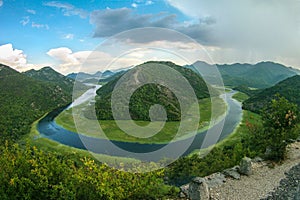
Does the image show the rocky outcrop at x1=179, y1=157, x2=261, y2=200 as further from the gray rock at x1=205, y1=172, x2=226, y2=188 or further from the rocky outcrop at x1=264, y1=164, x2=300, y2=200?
the rocky outcrop at x1=264, y1=164, x2=300, y2=200

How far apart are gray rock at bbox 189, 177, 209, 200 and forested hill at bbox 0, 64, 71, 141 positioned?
57.0 m

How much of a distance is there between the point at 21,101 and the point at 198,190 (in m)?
91.7

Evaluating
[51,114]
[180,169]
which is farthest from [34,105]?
[180,169]

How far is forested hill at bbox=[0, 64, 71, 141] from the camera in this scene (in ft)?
218

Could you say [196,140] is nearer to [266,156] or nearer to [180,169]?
[180,169]

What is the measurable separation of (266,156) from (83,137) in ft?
151

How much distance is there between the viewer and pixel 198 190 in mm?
9805

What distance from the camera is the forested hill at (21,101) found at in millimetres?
66375

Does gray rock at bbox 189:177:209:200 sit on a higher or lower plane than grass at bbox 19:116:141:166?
higher

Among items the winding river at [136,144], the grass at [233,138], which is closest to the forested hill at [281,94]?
the winding river at [136,144]

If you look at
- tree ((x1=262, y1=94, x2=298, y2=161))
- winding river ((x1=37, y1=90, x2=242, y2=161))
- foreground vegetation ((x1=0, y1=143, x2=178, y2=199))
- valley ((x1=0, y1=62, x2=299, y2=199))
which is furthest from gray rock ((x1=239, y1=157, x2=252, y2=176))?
winding river ((x1=37, y1=90, x2=242, y2=161))

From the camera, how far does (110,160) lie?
39812mm

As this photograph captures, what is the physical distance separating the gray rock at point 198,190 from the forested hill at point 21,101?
57031 mm

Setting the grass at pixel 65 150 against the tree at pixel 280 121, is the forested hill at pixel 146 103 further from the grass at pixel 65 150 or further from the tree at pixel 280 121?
the tree at pixel 280 121
